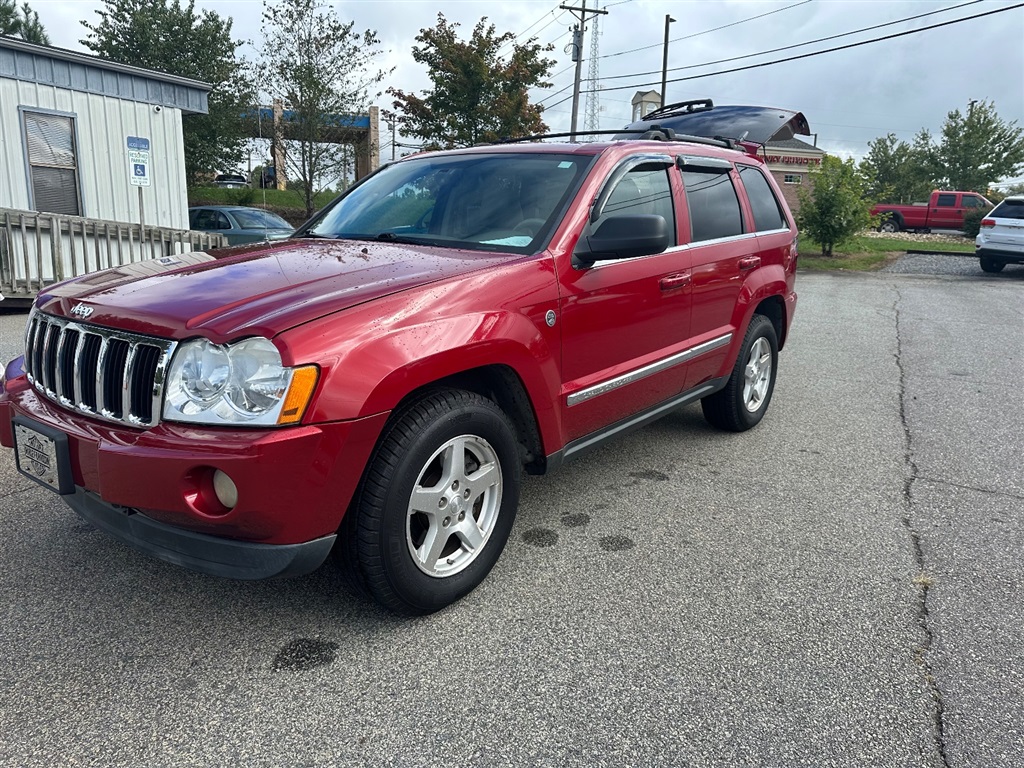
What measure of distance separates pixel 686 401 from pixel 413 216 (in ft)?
6.06

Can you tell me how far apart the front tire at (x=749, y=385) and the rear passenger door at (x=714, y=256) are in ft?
0.92

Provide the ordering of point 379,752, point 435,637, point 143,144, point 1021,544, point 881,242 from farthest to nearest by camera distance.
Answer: point 881,242 < point 143,144 < point 1021,544 < point 435,637 < point 379,752

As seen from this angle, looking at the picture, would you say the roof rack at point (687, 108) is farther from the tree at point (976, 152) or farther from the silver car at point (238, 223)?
the tree at point (976, 152)

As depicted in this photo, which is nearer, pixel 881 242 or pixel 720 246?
pixel 720 246

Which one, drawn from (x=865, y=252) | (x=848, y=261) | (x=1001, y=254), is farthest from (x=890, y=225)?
(x=1001, y=254)

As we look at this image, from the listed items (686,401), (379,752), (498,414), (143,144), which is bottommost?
(379,752)

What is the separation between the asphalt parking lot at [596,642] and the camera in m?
2.16

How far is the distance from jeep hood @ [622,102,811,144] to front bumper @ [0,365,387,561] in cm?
546

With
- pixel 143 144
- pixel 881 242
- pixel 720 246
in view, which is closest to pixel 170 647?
pixel 720 246

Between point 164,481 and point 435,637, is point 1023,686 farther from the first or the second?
point 164,481

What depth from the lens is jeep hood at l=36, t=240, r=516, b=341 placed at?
2348 mm

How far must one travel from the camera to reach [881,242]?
2486cm

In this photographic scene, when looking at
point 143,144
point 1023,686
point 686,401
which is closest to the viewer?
point 1023,686

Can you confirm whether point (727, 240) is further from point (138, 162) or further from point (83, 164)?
point (83, 164)
